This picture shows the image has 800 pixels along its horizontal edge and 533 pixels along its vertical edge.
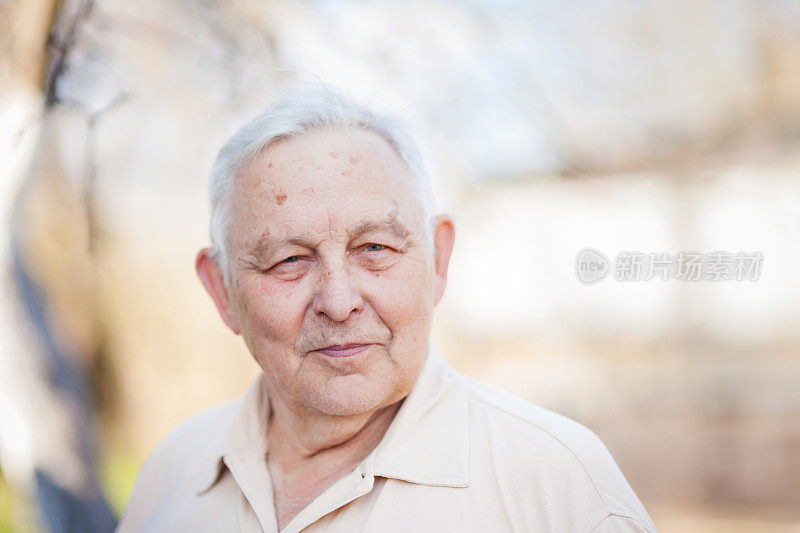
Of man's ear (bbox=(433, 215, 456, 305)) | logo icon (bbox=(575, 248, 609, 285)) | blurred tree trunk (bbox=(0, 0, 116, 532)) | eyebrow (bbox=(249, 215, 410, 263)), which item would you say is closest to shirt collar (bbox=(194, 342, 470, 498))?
man's ear (bbox=(433, 215, 456, 305))

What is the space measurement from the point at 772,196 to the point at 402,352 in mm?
2257

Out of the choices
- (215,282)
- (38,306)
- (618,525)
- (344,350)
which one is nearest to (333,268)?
(344,350)

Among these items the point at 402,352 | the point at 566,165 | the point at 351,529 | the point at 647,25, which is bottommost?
the point at 351,529

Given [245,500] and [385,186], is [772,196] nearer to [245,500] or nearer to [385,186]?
[385,186]

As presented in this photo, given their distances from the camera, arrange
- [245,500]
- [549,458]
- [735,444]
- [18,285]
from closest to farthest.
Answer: [549,458]
[245,500]
[18,285]
[735,444]

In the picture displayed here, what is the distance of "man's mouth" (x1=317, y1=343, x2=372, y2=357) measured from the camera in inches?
48.5

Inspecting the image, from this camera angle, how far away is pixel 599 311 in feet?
9.57

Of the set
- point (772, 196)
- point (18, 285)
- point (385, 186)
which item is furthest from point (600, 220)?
point (18, 285)

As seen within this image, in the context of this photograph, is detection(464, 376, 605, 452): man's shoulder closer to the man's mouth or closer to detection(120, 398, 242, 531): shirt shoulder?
the man's mouth

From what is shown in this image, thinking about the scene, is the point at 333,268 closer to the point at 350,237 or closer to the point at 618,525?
the point at 350,237

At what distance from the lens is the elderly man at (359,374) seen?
1170mm

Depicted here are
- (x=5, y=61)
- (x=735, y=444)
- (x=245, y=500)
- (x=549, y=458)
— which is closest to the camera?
(x=549, y=458)

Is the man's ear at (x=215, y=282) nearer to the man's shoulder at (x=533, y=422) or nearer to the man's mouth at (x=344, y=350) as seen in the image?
the man's mouth at (x=344, y=350)

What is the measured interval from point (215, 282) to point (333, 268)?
1.29 feet
